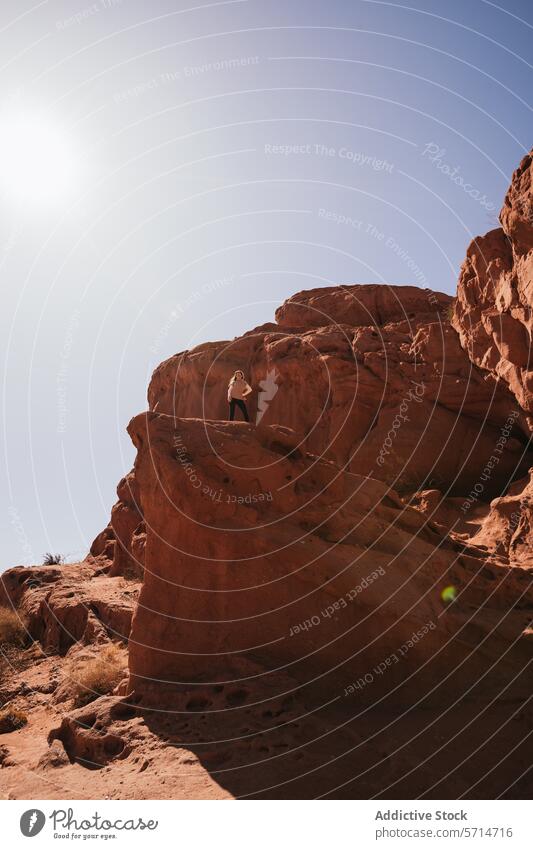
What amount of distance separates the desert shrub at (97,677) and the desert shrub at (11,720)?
1.37 metres

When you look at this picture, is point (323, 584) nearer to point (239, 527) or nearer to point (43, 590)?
point (239, 527)

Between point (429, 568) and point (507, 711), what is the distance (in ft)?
10.5

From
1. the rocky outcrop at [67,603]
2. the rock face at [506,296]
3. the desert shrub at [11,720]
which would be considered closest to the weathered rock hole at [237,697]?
the desert shrub at [11,720]

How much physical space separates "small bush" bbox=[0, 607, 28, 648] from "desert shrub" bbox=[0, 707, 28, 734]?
27.0 ft

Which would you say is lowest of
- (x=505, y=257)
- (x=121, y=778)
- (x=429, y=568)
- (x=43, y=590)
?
(x=121, y=778)

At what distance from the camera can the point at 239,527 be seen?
10.6 metres

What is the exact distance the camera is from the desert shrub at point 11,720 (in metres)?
13.2

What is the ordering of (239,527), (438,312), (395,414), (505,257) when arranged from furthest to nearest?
(438,312) < (395,414) < (505,257) < (239,527)

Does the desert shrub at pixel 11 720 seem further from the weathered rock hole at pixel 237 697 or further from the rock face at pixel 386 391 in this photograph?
the rock face at pixel 386 391

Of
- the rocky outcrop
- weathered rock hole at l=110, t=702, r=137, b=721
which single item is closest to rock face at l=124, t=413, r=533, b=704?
weathered rock hole at l=110, t=702, r=137, b=721

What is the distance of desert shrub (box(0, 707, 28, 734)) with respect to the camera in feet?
43.3

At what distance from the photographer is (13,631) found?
21.7 metres

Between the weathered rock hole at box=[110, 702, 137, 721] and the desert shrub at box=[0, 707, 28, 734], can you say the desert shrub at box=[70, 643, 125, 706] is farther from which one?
the weathered rock hole at box=[110, 702, 137, 721]

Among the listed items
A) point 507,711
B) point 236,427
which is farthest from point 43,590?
point 507,711
